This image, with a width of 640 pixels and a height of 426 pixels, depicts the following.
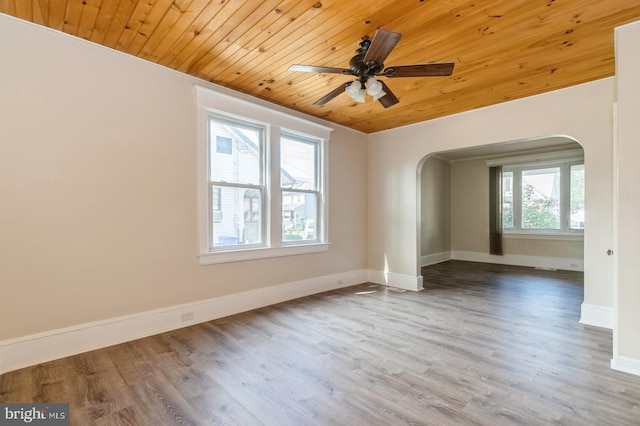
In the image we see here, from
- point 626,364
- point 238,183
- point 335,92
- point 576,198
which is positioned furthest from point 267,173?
point 576,198

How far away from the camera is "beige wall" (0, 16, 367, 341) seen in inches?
94.1

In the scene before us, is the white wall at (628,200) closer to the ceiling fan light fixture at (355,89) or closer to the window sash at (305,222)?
the ceiling fan light fixture at (355,89)

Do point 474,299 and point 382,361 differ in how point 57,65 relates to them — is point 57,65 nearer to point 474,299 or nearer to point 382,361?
point 382,361

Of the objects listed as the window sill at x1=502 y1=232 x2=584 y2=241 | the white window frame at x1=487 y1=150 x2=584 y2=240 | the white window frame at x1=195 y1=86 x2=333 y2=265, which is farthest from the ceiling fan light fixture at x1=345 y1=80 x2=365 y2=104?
the window sill at x1=502 y1=232 x2=584 y2=241

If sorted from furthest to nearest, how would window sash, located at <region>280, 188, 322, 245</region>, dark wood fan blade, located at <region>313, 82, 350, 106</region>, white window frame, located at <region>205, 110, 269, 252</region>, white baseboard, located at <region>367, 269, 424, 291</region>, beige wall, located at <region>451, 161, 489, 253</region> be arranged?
1. beige wall, located at <region>451, 161, 489, 253</region>
2. white baseboard, located at <region>367, 269, 424, 291</region>
3. window sash, located at <region>280, 188, 322, 245</region>
4. white window frame, located at <region>205, 110, 269, 252</region>
5. dark wood fan blade, located at <region>313, 82, 350, 106</region>

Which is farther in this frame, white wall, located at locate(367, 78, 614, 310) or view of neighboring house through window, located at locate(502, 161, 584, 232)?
view of neighboring house through window, located at locate(502, 161, 584, 232)

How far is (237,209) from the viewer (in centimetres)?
382

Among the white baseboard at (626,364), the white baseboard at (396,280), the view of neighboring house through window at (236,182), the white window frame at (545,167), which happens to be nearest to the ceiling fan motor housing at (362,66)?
the view of neighboring house through window at (236,182)

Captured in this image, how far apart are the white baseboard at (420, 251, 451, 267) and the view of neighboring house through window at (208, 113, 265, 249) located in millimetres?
4671

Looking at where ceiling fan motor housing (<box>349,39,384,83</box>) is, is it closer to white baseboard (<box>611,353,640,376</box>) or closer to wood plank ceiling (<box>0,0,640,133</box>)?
wood plank ceiling (<box>0,0,640,133</box>)

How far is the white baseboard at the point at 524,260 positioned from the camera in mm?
6492

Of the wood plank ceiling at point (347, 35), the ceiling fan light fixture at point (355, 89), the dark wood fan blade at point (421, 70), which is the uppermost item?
the wood plank ceiling at point (347, 35)

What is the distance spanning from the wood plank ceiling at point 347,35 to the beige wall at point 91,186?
0.30m

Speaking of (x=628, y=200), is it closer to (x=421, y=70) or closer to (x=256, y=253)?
(x=421, y=70)
